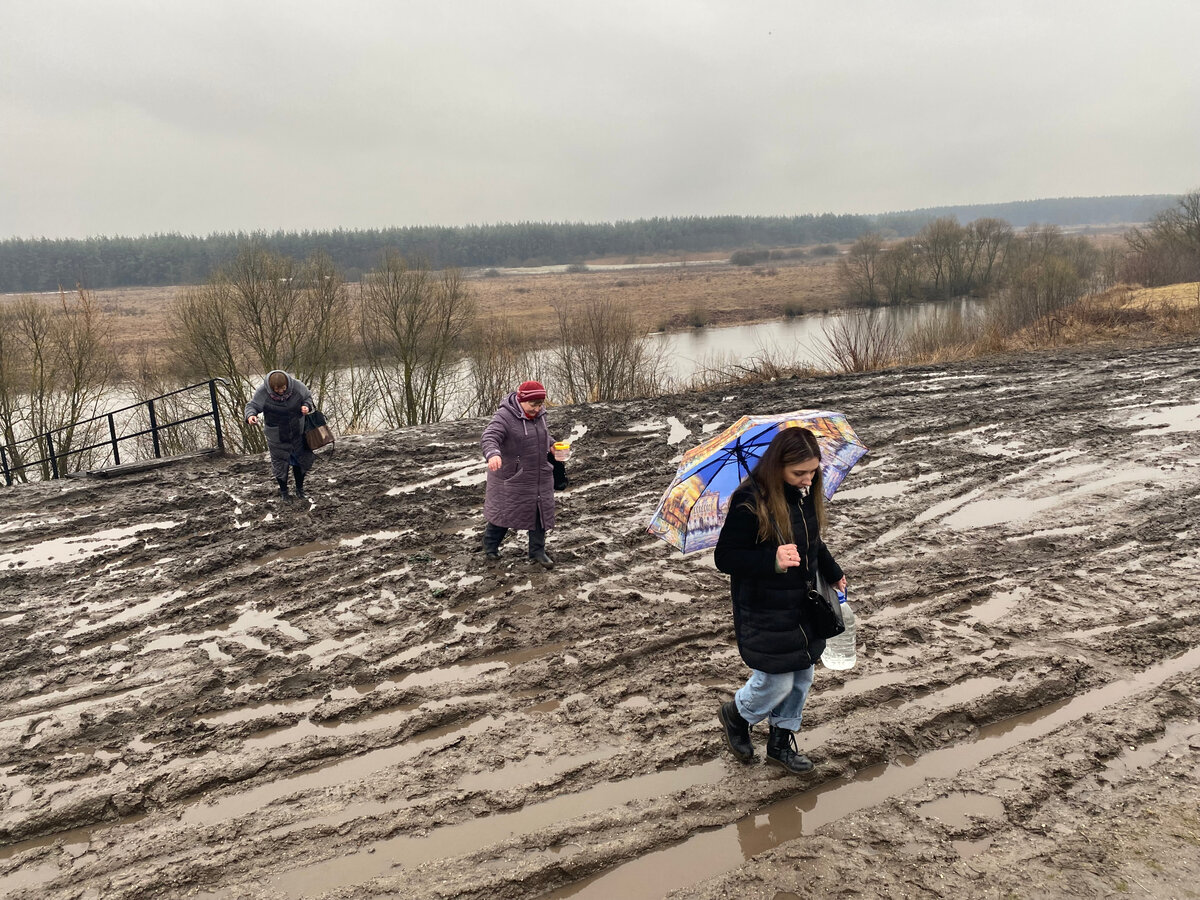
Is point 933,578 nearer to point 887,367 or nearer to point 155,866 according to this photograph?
point 155,866

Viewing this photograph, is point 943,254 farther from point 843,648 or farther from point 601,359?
point 843,648

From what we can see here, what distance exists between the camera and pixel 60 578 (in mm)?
7039

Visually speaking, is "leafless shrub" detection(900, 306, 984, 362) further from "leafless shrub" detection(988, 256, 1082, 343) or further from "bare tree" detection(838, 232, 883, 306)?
"bare tree" detection(838, 232, 883, 306)

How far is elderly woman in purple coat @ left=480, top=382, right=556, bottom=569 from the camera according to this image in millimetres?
6457

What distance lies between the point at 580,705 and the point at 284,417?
5439 mm

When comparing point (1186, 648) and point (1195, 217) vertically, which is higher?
point (1195, 217)

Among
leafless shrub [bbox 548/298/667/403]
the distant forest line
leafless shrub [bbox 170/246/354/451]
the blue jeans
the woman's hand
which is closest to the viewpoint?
the woman's hand

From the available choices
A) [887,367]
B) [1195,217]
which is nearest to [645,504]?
[887,367]

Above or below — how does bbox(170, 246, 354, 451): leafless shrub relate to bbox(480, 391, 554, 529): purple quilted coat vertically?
above

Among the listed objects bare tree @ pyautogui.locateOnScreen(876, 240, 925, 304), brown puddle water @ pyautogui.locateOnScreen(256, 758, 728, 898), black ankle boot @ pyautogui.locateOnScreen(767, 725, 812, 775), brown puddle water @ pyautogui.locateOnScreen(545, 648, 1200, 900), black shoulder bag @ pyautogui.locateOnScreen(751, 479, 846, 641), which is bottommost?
brown puddle water @ pyautogui.locateOnScreen(545, 648, 1200, 900)

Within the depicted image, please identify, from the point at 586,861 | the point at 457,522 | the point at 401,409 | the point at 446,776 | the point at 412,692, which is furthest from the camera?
the point at 401,409

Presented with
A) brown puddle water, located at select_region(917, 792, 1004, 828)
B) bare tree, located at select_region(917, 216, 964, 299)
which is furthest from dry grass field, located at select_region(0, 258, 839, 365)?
brown puddle water, located at select_region(917, 792, 1004, 828)

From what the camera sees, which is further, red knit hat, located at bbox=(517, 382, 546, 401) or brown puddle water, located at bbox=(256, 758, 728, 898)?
red knit hat, located at bbox=(517, 382, 546, 401)

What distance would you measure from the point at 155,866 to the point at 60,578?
Answer: 4532 millimetres
